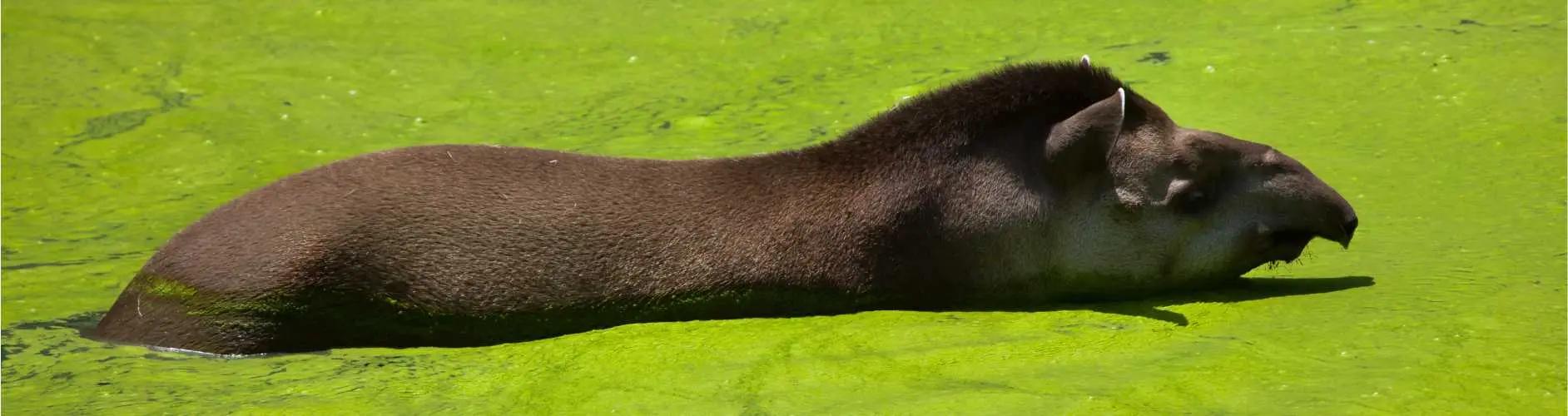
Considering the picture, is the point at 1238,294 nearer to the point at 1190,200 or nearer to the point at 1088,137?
the point at 1190,200

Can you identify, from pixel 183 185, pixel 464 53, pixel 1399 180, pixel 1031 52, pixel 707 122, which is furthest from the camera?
pixel 464 53

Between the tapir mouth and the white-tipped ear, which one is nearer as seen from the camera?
the white-tipped ear

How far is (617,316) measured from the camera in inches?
215

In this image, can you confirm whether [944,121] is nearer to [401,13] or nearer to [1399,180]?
[1399,180]

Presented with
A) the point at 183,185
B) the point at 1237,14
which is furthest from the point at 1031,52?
the point at 183,185

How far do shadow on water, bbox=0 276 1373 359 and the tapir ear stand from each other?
0.45m

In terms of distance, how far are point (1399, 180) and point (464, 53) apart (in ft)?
17.5

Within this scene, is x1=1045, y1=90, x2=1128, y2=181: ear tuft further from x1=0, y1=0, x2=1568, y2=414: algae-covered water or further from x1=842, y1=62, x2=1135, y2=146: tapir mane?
x1=0, y1=0, x2=1568, y2=414: algae-covered water

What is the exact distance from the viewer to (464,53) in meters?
10.2

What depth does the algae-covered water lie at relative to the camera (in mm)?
4559

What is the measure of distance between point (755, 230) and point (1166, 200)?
132cm

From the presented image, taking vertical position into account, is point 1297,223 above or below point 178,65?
below

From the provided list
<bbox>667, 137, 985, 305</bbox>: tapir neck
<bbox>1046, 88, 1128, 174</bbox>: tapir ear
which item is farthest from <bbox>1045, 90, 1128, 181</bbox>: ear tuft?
<bbox>667, 137, 985, 305</bbox>: tapir neck

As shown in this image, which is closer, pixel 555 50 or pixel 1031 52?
pixel 1031 52
